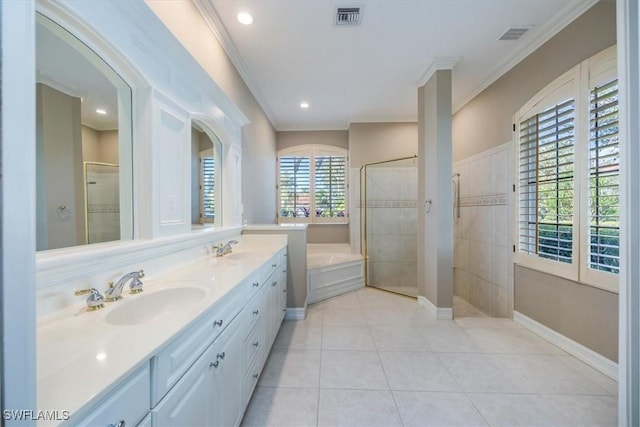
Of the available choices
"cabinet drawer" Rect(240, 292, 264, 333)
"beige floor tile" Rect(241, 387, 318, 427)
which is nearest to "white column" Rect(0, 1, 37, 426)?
Answer: "cabinet drawer" Rect(240, 292, 264, 333)

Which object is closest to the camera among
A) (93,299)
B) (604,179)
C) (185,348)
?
(185,348)

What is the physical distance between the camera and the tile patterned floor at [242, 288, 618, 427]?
1.56m

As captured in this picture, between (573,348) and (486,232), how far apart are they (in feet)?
4.50

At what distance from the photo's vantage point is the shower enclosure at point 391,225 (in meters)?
4.12

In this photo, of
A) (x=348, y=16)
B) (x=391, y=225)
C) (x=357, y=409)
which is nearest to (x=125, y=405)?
(x=357, y=409)

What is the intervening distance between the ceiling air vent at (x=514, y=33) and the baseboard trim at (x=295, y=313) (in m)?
3.31

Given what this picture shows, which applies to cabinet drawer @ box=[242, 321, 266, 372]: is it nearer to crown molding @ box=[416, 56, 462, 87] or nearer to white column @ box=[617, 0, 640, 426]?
white column @ box=[617, 0, 640, 426]

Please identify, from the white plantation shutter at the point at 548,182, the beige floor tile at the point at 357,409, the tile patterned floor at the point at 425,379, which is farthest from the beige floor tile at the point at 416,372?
the white plantation shutter at the point at 548,182

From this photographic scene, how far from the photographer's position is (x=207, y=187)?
2426 millimetres

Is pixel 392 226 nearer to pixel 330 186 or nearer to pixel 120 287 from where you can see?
pixel 330 186

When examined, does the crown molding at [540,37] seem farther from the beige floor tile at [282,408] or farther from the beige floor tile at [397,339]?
the beige floor tile at [282,408]

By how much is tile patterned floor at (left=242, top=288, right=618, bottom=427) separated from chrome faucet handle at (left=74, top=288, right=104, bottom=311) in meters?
1.04

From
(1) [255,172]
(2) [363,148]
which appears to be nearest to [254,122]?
(1) [255,172]

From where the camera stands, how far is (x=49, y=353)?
686 mm
